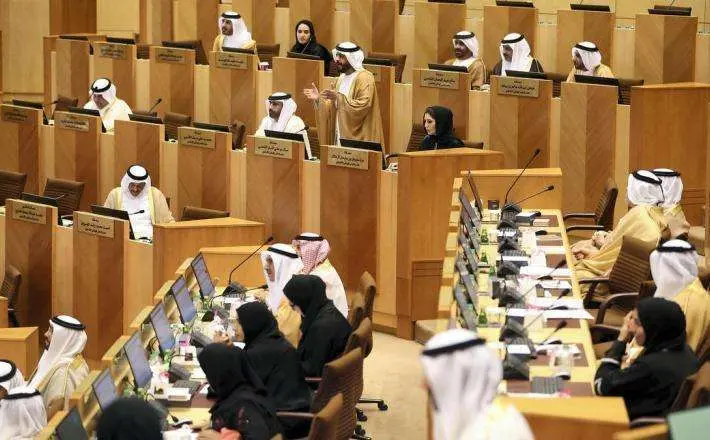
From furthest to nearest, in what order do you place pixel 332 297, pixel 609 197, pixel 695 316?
pixel 609 197 < pixel 332 297 < pixel 695 316

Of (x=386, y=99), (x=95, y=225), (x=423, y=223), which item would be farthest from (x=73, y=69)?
(x=423, y=223)

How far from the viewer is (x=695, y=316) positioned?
6.42 metres

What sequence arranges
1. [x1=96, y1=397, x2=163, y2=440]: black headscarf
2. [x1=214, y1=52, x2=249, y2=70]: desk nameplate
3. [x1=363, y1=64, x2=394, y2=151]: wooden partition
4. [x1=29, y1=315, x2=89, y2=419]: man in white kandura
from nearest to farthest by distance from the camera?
[x1=96, y1=397, x2=163, y2=440]: black headscarf → [x1=29, y1=315, x2=89, y2=419]: man in white kandura → [x1=363, y1=64, x2=394, y2=151]: wooden partition → [x1=214, y1=52, x2=249, y2=70]: desk nameplate

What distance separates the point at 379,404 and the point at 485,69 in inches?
165

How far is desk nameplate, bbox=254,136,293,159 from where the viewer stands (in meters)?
9.91

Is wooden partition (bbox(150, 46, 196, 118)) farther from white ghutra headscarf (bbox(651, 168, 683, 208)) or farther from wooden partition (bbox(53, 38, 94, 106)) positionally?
white ghutra headscarf (bbox(651, 168, 683, 208))

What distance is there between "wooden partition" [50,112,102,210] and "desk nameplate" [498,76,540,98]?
→ 3.27 m

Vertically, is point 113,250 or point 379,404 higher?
point 113,250

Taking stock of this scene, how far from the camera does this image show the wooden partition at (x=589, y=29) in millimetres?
11352

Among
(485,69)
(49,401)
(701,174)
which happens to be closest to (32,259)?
(49,401)

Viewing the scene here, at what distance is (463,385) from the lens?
4.19 meters

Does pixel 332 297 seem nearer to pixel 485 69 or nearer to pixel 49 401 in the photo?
pixel 49 401

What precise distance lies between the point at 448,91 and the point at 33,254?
127 inches

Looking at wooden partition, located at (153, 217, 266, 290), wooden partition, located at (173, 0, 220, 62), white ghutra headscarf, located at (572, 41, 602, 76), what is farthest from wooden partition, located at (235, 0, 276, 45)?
→ wooden partition, located at (153, 217, 266, 290)
